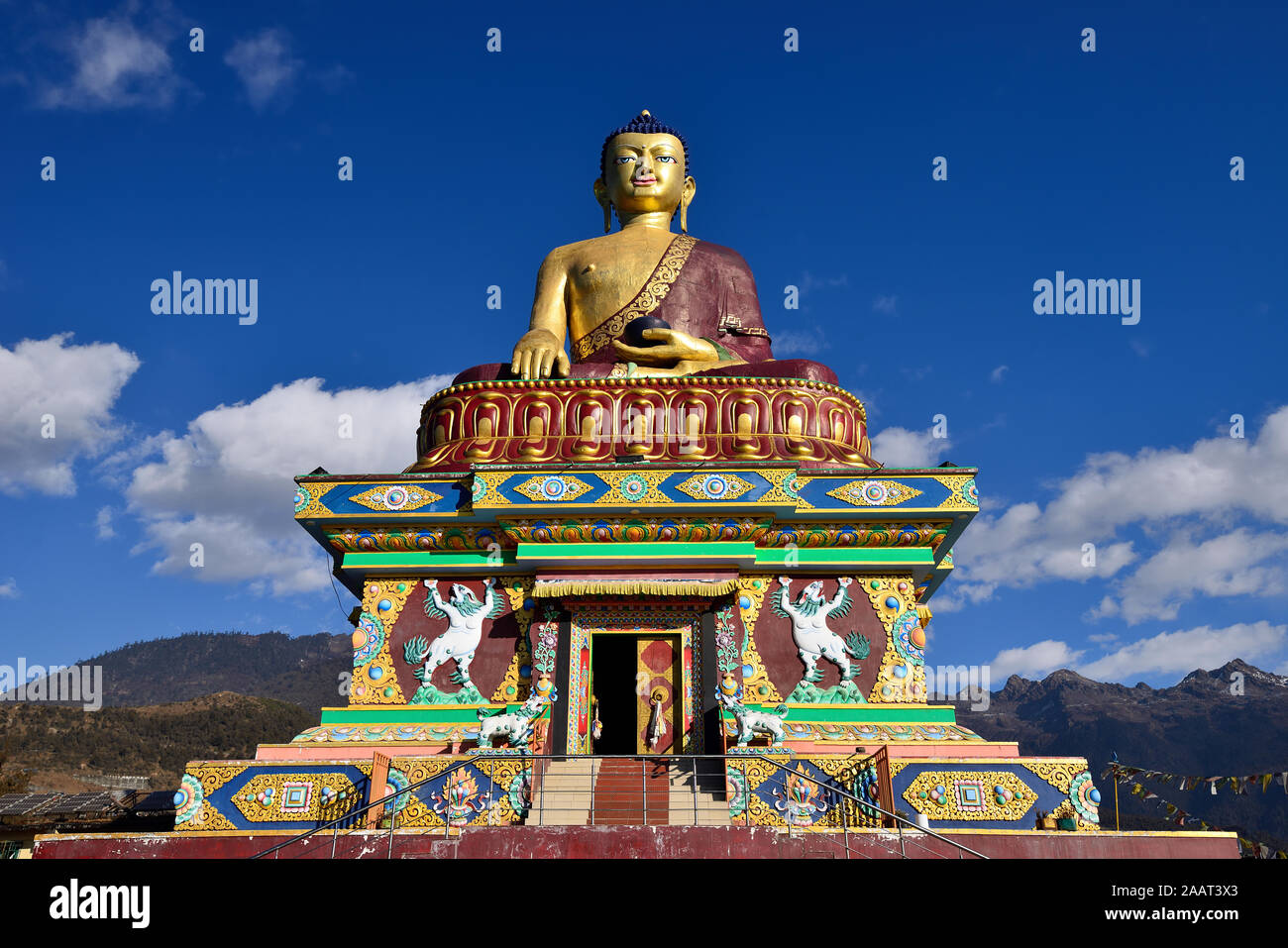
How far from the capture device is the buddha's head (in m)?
18.0

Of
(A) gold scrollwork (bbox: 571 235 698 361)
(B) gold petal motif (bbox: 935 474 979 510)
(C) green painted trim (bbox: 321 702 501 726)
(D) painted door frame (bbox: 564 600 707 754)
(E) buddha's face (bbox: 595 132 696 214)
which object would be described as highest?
(E) buddha's face (bbox: 595 132 696 214)

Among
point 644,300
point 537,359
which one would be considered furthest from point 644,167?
point 537,359

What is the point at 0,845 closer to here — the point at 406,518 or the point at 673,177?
the point at 406,518

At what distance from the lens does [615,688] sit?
14.8 meters

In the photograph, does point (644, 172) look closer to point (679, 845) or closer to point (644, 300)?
point (644, 300)

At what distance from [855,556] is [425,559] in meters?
5.32

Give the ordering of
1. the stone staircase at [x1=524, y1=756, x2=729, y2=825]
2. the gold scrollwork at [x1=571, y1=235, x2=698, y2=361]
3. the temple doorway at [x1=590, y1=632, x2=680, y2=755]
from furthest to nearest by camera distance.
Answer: the gold scrollwork at [x1=571, y1=235, x2=698, y2=361] < the temple doorway at [x1=590, y1=632, x2=680, y2=755] < the stone staircase at [x1=524, y1=756, x2=729, y2=825]

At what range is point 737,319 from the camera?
16.2 metres

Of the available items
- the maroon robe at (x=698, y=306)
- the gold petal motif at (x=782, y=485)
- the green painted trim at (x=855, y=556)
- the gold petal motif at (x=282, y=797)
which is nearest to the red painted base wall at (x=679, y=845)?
the gold petal motif at (x=282, y=797)

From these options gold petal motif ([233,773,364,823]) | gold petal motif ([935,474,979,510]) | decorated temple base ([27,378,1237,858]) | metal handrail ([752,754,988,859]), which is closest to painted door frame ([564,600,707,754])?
decorated temple base ([27,378,1237,858])

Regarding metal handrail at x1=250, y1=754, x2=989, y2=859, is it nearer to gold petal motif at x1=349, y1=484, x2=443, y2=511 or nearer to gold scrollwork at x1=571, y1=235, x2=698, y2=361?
gold petal motif at x1=349, y1=484, x2=443, y2=511

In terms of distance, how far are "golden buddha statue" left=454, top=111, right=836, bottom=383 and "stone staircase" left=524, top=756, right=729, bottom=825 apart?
5.49m

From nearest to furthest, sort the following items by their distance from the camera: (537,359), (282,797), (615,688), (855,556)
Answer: (282,797) → (855,556) → (537,359) → (615,688)
